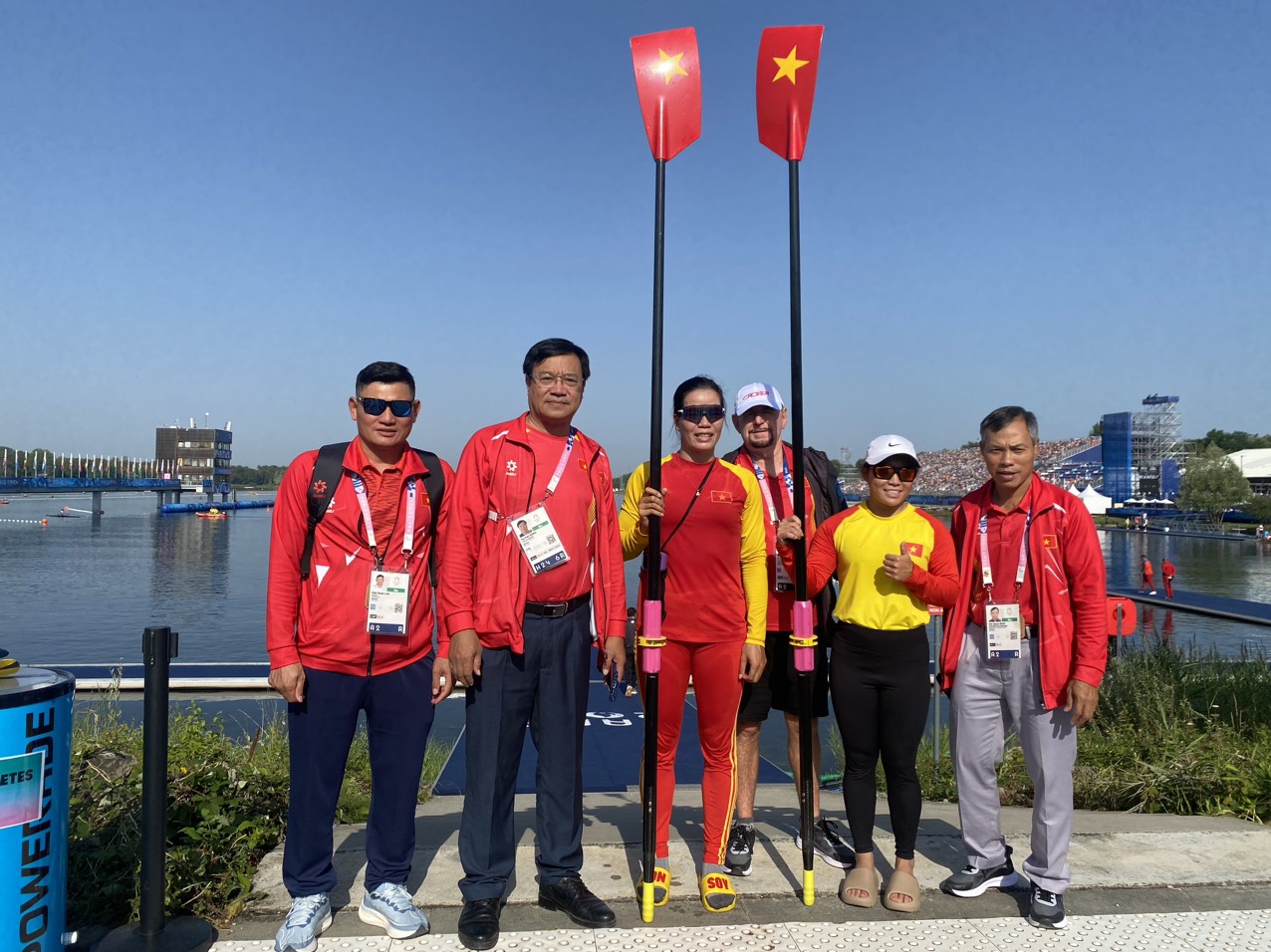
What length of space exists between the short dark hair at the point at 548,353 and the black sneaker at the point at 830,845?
2534mm

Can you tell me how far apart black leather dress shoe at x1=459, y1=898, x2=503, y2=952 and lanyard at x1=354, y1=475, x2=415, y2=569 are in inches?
55.2

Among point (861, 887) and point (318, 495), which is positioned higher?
point (318, 495)

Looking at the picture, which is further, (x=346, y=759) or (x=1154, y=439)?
(x=1154, y=439)

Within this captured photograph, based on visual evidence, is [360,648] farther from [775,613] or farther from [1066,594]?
[1066,594]

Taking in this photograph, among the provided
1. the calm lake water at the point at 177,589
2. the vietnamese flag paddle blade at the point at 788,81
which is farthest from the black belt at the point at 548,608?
the calm lake water at the point at 177,589

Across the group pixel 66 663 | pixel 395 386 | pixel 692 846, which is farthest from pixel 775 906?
pixel 66 663

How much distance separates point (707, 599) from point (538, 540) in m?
0.82

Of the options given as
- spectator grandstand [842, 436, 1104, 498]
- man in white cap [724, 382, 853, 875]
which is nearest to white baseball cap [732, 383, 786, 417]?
man in white cap [724, 382, 853, 875]

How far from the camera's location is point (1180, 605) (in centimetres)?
2684

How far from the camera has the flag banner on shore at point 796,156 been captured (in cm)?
367

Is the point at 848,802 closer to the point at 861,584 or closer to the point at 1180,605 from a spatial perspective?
the point at 861,584

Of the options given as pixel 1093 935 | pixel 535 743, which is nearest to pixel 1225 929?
pixel 1093 935

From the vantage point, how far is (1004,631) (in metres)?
3.55

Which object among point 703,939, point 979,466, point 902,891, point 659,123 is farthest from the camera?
point 979,466
